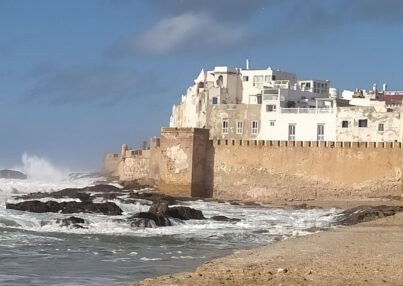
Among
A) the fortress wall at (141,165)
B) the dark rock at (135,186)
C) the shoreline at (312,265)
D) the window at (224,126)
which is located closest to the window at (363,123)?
the window at (224,126)

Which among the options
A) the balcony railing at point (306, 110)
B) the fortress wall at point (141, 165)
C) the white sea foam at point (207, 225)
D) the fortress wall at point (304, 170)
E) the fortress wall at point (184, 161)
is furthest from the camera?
the balcony railing at point (306, 110)

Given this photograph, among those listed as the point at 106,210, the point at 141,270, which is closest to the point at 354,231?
the point at 141,270

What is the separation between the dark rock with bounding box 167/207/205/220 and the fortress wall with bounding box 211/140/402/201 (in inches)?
340

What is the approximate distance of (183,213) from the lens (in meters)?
21.9

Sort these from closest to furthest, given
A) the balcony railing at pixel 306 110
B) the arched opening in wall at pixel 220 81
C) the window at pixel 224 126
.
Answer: the balcony railing at pixel 306 110
the window at pixel 224 126
the arched opening in wall at pixel 220 81

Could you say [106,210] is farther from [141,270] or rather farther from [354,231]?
[141,270]

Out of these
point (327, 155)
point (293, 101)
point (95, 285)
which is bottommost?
point (95, 285)

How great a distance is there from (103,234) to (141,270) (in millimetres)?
6025

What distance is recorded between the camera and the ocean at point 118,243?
11703mm

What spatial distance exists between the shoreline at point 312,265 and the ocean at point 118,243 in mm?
1084

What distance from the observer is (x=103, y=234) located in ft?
58.7

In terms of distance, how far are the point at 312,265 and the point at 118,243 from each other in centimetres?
625

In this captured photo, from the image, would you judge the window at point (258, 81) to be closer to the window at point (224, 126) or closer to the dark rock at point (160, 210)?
the window at point (224, 126)

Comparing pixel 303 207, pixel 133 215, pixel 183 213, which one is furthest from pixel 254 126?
pixel 133 215
